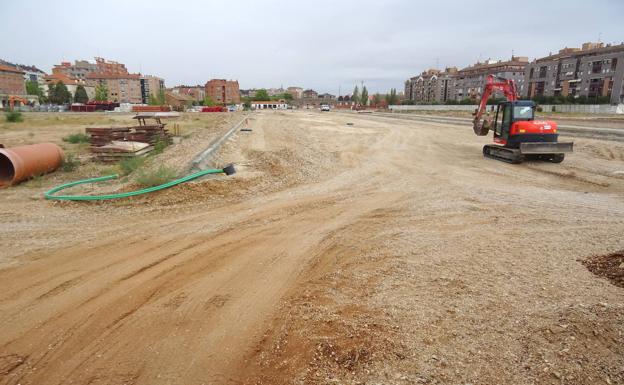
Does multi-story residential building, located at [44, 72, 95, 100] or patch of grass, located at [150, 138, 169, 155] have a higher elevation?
multi-story residential building, located at [44, 72, 95, 100]

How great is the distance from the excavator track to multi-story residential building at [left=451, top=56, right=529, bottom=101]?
98.8 m

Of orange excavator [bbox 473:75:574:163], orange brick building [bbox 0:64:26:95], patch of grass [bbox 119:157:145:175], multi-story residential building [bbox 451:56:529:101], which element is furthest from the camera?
orange brick building [bbox 0:64:26:95]

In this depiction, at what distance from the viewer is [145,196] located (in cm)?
832

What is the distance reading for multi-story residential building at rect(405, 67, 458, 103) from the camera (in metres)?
134

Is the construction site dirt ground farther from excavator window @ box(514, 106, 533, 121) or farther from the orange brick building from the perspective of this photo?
the orange brick building

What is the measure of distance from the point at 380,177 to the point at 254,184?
149 inches

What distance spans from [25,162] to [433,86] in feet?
490

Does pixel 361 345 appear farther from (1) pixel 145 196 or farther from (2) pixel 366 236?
(1) pixel 145 196

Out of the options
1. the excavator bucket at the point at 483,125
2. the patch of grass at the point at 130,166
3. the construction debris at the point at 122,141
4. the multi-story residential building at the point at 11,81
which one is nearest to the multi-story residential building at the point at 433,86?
the excavator bucket at the point at 483,125

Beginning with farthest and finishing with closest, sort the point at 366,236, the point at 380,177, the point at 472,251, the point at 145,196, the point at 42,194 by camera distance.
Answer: the point at 380,177, the point at 42,194, the point at 145,196, the point at 366,236, the point at 472,251

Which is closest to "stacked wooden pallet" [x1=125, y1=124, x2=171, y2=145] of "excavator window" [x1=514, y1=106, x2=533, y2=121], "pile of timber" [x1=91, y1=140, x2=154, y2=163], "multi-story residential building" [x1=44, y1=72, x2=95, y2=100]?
"pile of timber" [x1=91, y1=140, x2=154, y2=163]

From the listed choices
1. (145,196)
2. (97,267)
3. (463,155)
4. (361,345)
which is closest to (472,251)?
(361,345)

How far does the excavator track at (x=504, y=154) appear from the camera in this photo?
13682mm

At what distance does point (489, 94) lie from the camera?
17.0 metres
